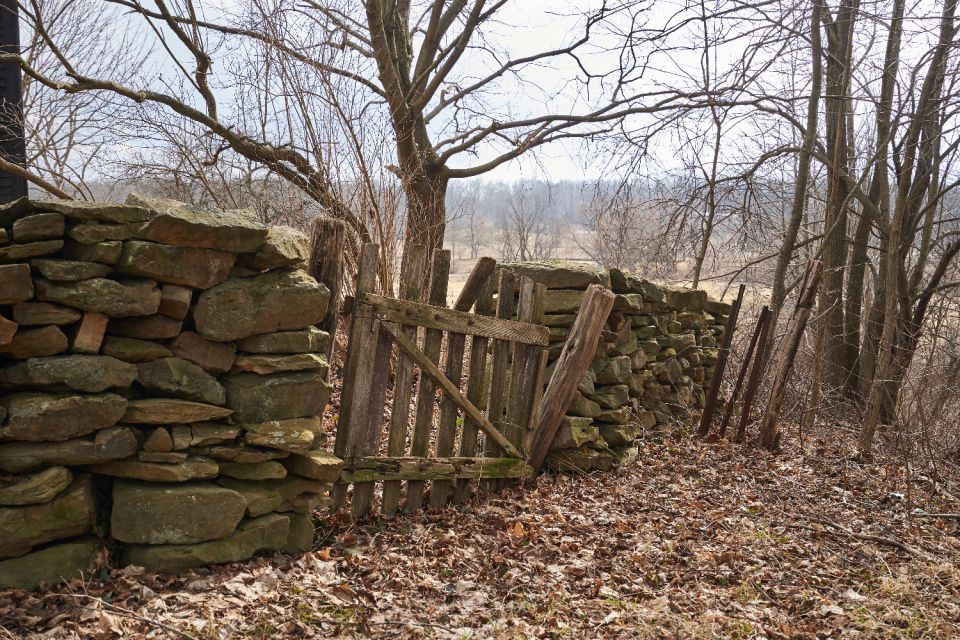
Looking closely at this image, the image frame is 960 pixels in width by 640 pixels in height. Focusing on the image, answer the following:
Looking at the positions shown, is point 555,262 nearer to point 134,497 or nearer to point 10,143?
point 134,497

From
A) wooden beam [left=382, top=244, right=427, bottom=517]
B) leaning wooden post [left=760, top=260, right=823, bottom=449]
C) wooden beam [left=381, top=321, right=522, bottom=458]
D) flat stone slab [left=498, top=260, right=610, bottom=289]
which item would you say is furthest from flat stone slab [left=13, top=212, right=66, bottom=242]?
leaning wooden post [left=760, top=260, right=823, bottom=449]

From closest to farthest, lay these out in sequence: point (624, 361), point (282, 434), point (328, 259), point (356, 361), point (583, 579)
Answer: point (282, 434) < point (583, 579) < point (328, 259) < point (356, 361) < point (624, 361)

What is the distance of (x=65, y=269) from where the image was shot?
126 inches

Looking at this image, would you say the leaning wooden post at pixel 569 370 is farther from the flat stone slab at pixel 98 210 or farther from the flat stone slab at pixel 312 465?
the flat stone slab at pixel 98 210

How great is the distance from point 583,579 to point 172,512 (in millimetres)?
2285

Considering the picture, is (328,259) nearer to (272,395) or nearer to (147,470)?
(272,395)

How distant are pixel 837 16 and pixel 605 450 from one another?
26.5ft

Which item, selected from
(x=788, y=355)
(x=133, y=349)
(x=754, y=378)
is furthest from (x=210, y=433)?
(x=788, y=355)

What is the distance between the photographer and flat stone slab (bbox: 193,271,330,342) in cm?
359

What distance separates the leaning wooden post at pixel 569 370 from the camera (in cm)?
550

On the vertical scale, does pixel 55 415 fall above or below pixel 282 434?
above

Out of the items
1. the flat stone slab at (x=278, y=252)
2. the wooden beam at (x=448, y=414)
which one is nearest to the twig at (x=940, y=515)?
the wooden beam at (x=448, y=414)

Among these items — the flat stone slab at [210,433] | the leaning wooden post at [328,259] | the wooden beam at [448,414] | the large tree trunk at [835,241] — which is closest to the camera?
the flat stone slab at [210,433]

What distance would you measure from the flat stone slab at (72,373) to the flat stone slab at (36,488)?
1.35 ft
